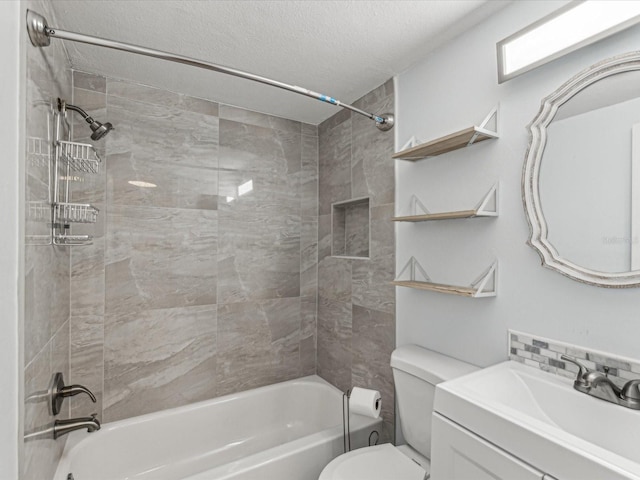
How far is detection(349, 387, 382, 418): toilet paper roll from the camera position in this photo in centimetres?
164

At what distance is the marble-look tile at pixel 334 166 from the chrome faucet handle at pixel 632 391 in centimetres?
162

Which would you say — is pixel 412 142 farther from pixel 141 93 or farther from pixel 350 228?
pixel 141 93

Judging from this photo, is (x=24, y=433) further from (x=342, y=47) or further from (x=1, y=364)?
(x=342, y=47)

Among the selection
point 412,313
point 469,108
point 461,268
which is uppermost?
point 469,108

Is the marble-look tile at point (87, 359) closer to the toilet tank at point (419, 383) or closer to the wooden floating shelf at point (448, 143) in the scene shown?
the toilet tank at point (419, 383)

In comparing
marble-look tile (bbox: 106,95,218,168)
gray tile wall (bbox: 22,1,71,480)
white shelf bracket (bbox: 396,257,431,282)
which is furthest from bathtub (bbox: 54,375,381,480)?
marble-look tile (bbox: 106,95,218,168)

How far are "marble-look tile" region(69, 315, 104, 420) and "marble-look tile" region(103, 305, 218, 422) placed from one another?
0.03m

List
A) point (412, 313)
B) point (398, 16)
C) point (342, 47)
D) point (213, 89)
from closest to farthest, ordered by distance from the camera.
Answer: point (398, 16), point (342, 47), point (412, 313), point (213, 89)

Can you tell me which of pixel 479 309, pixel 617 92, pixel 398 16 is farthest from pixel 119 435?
pixel 617 92

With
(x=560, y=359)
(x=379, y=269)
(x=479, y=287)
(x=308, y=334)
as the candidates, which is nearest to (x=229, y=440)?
(x=308, y=334)

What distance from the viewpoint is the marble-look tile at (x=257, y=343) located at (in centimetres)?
224

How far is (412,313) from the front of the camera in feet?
5.76

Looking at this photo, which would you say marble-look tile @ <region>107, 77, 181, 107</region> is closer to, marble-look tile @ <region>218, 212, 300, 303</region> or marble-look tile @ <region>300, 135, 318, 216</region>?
marble-look tile @ <region>218, 212, 300, 303</region>

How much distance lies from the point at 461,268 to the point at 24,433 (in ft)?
5.40
